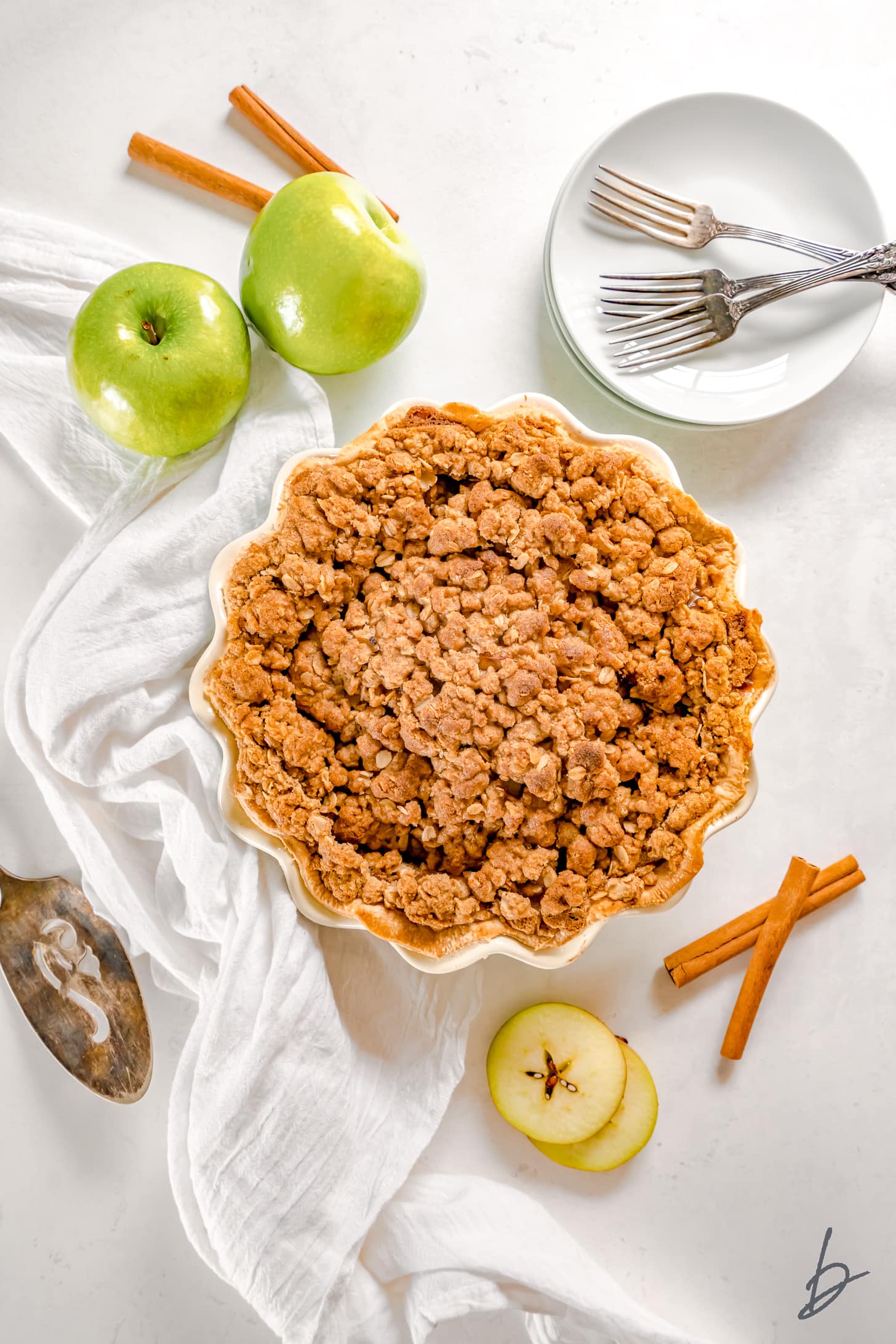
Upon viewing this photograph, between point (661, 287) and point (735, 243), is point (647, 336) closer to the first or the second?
Result: point (661, 287)

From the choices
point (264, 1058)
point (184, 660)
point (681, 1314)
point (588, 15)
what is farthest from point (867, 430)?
point (681, 1314)

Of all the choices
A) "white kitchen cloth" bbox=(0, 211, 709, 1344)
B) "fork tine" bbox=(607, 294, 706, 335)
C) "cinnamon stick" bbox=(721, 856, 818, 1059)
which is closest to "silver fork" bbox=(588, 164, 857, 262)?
"fork tine" bbox=(607, 294, 706, 335)

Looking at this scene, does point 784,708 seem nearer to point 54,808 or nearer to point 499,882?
point 499,882

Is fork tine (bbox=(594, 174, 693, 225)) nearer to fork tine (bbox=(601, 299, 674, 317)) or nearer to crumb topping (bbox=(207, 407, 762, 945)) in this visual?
fork tine (bbox=(601, 299, 674, 317))

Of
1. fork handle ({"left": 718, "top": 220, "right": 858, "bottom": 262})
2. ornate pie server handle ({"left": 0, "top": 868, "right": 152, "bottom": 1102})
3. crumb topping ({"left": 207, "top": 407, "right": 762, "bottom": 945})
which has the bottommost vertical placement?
ornate pie server handle ({"left": 0, "top": 868, "right": 152, "bottom": 1102})

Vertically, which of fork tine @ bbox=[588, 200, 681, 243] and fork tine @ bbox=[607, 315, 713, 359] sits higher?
fork tine @ bbox=[588, 200, 681, 243]

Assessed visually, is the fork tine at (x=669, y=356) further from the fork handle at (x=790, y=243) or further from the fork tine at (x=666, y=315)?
the fork handle at (x=790, y=243)

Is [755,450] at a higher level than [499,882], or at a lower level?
higher
